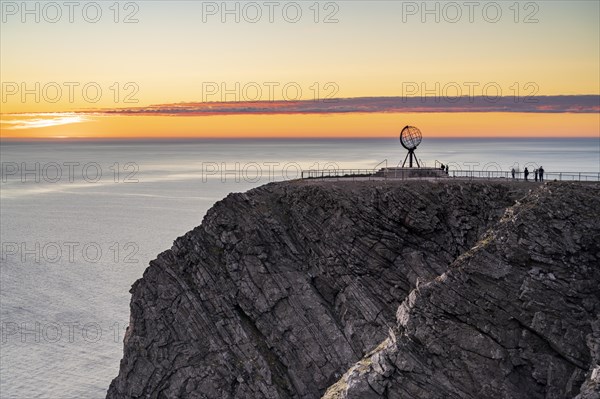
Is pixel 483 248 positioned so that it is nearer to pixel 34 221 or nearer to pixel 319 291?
pixel 319 291

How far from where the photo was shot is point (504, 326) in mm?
36094

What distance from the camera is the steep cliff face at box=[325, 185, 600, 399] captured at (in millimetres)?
35156

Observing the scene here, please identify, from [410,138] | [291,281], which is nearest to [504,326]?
[291,281]

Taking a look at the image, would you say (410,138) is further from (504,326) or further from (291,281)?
(504,326)

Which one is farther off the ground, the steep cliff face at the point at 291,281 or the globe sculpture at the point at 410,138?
the globe sculpture at the point at 410,138

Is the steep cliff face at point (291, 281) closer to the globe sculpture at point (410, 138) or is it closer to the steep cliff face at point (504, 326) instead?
the steep cliff face at point (504, 326)

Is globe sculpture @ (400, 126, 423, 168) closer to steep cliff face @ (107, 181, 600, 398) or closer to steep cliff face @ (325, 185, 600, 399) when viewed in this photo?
steep cliff face @ (107, 181, 600, 398)

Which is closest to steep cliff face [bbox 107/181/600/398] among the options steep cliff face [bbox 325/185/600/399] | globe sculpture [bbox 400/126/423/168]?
steep cliff face [bbox 325/185/600/399]

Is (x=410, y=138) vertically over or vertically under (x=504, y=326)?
over

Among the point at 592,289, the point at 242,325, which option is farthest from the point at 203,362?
the point at 592,289

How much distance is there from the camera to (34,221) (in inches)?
6870

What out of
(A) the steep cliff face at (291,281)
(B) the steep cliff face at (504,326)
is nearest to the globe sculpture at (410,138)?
(A) the steep cliff face at (291,281)

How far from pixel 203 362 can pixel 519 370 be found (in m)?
29.5

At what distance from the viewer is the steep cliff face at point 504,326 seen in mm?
35156
